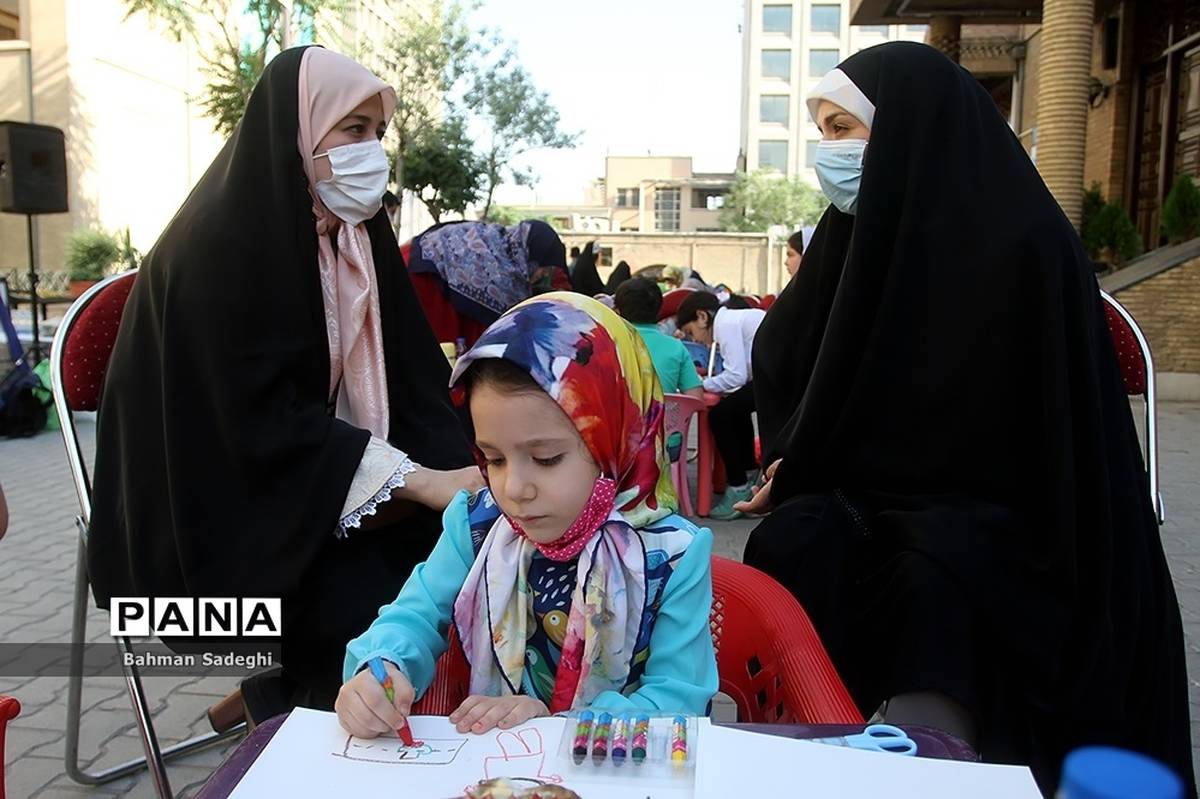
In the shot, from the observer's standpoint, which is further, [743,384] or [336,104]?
[743,384]

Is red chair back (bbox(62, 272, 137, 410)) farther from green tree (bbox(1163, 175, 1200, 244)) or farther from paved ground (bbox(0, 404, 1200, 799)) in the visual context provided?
green tree (bbox(1163, 175, 1200, 244))

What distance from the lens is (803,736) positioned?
3.52 feet

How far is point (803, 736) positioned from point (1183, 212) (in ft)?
39.1

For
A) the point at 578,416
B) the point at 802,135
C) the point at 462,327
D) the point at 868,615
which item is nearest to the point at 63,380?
the point at 578,416

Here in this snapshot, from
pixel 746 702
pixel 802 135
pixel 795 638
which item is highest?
pixel 802 135

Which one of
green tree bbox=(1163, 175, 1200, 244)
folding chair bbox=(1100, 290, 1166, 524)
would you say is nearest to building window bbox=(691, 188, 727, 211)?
green tree bbox=(1163, 175, 1200, 244)

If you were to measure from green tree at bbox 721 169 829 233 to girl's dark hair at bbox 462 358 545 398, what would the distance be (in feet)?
176

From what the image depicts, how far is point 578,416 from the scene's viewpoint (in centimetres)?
133

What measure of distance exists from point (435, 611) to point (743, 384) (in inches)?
178

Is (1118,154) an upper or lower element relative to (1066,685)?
upper

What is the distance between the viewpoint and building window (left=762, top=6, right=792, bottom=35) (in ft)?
202

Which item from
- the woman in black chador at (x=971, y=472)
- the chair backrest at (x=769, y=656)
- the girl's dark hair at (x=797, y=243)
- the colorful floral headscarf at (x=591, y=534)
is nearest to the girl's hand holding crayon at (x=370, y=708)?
the colorful floral headscarf at (x=591, y=534)

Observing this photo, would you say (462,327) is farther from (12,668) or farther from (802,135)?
(802,135)

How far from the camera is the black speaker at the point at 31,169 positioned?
963 cm
